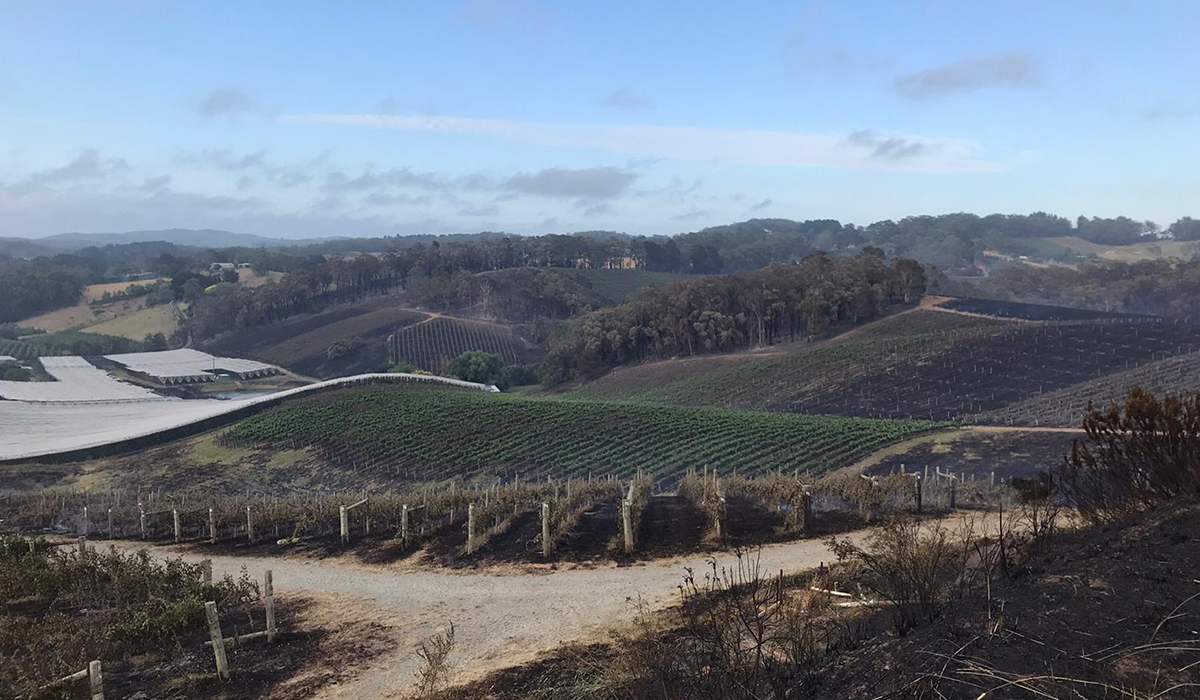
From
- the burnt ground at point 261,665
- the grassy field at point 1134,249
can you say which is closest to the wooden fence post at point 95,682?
the burnt ground at point 261,665

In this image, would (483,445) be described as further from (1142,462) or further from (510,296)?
(510,296)

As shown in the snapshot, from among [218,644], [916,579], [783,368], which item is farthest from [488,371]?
[916,579]

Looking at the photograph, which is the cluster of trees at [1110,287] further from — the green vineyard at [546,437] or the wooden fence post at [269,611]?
the wooden fence post at [269,611]

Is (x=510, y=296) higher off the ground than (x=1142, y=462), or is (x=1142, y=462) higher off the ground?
(x=510, y=296)

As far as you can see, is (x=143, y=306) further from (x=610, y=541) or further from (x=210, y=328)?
(x=610, y=541)

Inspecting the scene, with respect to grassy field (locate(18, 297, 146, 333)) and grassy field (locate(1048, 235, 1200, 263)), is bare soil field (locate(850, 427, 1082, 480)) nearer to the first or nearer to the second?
grassy field (locate(18, 297, 146, 333))

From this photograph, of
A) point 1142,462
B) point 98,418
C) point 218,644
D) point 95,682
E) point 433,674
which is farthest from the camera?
point 98,418

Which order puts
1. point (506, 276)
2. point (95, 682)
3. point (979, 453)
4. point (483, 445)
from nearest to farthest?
point (95, 682) → point (979, 453) → point (483, 445) → point (506, 276)
